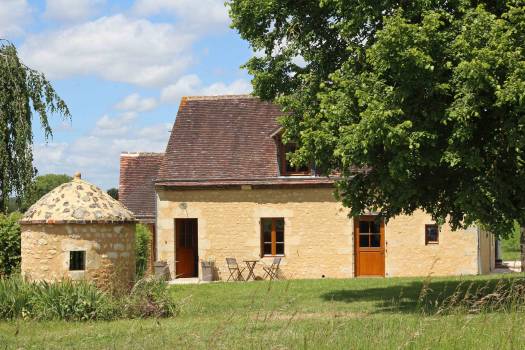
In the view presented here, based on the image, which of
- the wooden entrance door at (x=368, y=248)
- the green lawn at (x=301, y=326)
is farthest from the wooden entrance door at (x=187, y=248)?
the wooden entrance door at (x=368, y=248)

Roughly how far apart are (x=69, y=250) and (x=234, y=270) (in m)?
9.95

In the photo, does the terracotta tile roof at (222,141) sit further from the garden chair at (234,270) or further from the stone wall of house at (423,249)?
the stone wall of house at (423,249)

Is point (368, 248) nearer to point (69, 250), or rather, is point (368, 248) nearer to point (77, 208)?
point (77, 208)

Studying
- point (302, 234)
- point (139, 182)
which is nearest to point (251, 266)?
point (302, 234)

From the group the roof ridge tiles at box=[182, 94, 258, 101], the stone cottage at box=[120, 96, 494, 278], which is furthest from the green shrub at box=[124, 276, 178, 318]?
the roof ridge tiles at box=[182, 94, 258, 101]

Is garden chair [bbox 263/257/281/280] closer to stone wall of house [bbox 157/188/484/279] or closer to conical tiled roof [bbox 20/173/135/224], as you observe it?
stone wall of house [bbox 157/188/484/279]

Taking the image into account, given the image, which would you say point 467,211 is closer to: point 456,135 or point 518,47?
point 456,135

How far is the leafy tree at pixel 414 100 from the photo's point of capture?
1270 centimetres

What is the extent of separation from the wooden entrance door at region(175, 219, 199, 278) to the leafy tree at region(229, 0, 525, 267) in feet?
37.0

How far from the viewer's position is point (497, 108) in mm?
13281

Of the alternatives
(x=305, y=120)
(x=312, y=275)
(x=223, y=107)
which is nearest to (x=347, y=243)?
(x=312, y=275)

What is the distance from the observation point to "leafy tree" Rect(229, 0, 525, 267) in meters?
12.7

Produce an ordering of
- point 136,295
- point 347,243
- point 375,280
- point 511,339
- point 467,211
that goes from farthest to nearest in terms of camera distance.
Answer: point 347,243
point 375,280
point 136,295
point 467,211
point 511,339

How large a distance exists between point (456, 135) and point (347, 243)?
12005 millimetres
